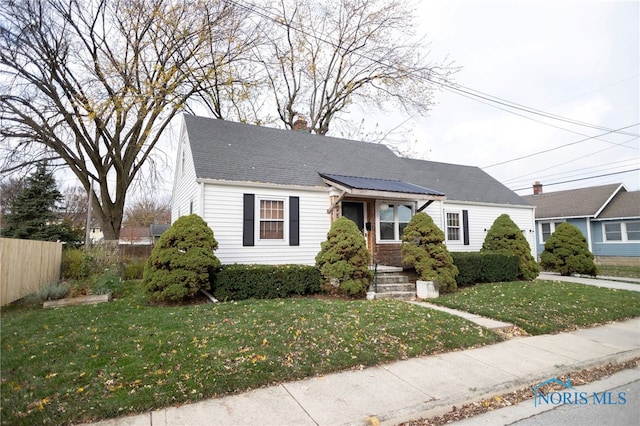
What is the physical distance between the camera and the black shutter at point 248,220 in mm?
10328

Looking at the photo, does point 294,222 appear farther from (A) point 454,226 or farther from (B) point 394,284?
(A) point 454,226

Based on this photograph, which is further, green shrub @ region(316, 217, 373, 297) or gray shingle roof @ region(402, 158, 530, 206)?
gray shingle roof @ region(402, 158, 530, 206)

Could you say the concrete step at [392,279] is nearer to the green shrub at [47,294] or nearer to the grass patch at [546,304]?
the grass patch at [546,304]

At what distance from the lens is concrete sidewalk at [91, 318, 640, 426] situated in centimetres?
321

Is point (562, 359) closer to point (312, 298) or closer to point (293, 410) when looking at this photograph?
point (293, 410)

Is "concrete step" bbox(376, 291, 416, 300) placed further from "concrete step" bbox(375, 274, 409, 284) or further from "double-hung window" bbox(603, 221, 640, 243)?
"double-hung window" bbox(603, 221, 640, 243)

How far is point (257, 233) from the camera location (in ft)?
34.5

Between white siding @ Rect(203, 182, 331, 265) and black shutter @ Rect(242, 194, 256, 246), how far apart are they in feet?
0.31

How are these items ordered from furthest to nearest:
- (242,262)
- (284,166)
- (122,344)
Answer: (284,166)
(242,262)
(122,344)

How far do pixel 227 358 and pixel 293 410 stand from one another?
53.3 inches

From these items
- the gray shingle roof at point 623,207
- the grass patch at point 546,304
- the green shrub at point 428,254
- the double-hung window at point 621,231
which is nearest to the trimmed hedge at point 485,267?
the grass patch at point 546,304

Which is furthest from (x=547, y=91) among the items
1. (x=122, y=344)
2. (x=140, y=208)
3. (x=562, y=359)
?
(x=140, y=208)

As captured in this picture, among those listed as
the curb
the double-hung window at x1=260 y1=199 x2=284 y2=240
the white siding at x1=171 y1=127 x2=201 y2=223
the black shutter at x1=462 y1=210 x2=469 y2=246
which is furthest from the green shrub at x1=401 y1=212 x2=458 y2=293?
the white siding at x1=171 y1=127 x2=201 y2=223

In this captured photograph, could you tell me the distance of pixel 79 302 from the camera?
8.09m
